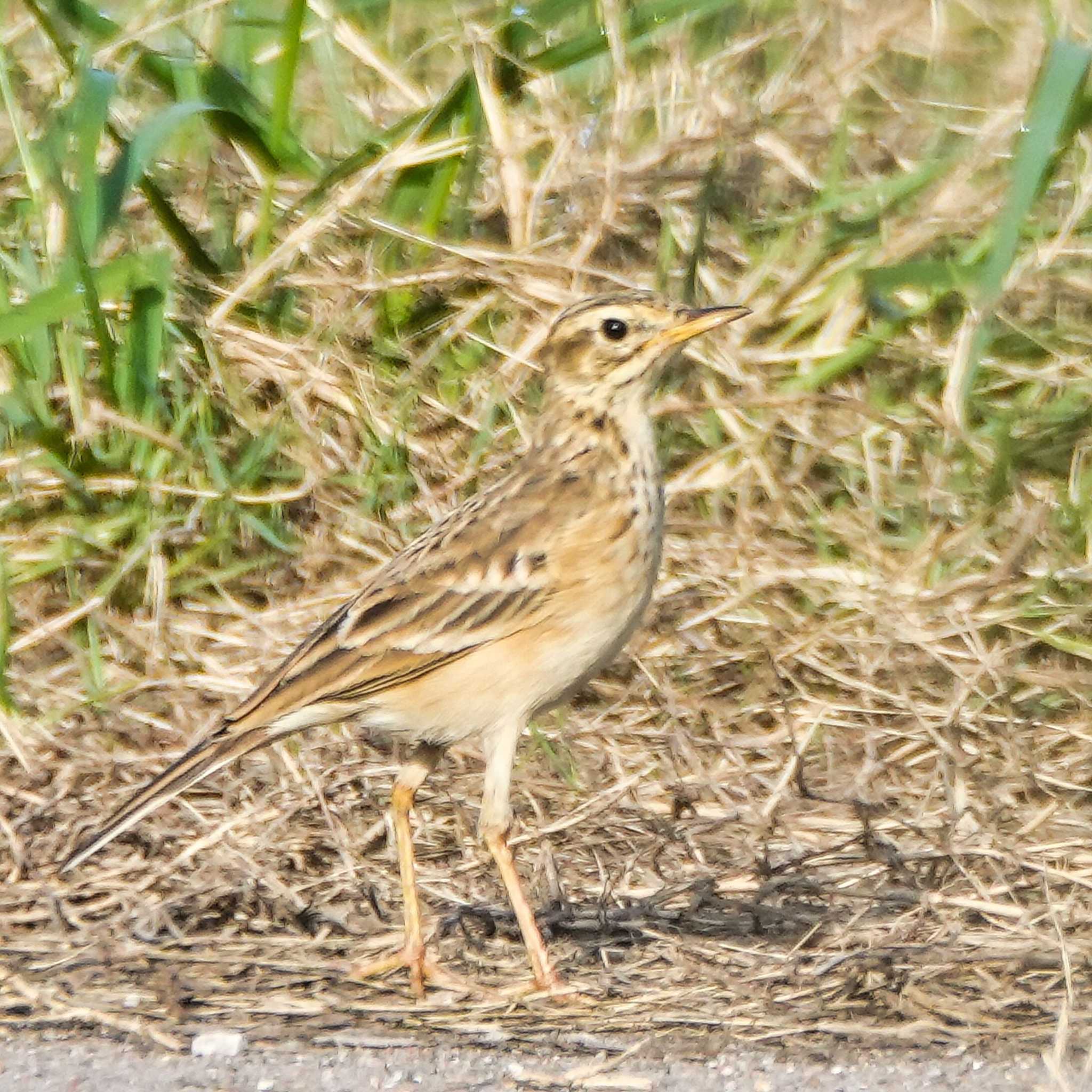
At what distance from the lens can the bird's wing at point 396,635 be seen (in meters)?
4.64

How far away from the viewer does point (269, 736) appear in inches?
184

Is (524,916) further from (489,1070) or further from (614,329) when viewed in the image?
(614,329)

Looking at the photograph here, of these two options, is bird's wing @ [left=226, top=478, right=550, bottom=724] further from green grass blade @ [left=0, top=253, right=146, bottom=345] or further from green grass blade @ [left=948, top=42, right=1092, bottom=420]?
green grass blade @ [left=0, top=253, right=146, bottom=345]

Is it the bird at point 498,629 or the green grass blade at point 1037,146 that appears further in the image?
the green grass blade at point 1037,146

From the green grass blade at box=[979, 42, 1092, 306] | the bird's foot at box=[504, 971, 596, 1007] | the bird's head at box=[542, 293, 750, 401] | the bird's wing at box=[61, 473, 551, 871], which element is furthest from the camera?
the bird's head at box=[542, 293, 750, 401]

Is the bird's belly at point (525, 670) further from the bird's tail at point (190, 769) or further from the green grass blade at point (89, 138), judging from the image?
the green grass blade at point (89, 138)

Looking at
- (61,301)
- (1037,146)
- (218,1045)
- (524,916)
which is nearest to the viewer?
(218,1045)

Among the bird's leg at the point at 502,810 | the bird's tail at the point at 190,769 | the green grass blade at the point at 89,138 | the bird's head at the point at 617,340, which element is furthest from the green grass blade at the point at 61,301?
the bird's leg at the point at 502,810

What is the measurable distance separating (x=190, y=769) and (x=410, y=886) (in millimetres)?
616

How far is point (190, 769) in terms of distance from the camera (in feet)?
15.1

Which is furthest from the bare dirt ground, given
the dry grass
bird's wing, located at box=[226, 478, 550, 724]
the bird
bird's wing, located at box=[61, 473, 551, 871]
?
bird's wing, located at box=[226, 478, 550, 724]

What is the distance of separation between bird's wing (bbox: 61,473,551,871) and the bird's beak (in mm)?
540

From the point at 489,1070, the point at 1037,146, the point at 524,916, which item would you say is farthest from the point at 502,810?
the point at 1037,146

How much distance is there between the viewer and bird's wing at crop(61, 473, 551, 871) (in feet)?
15.2
